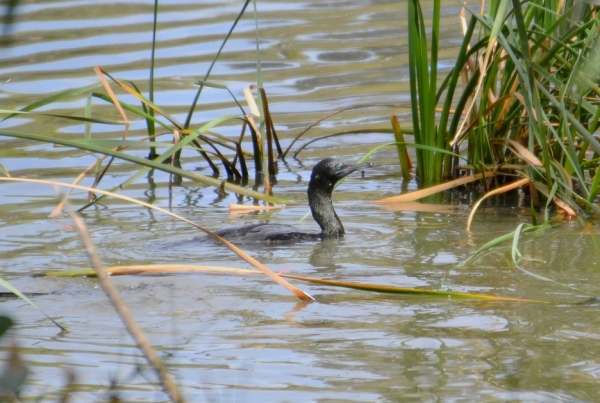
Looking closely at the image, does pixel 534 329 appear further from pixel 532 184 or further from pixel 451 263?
pixel 532 184

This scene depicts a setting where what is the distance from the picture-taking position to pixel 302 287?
484 centimetres

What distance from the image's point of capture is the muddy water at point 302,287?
3445 mm

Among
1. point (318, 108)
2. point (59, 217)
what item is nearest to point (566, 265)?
point (59, 217)

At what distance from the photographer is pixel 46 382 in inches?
139

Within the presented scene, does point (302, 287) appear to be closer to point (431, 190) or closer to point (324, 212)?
point (324, 212)

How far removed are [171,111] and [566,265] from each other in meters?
6.11

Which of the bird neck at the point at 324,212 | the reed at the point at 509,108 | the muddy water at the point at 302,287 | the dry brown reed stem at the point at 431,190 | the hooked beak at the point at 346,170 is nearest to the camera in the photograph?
the muddy water at the point at 302,287

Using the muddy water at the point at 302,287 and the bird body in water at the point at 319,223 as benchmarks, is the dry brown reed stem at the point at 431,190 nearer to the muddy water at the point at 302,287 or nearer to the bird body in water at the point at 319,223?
the muddy water at the point at 302,287

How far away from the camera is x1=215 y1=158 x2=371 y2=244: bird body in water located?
6164 mm

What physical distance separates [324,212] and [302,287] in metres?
1.92

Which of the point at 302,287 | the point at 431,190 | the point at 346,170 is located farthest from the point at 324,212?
the point at 302,287

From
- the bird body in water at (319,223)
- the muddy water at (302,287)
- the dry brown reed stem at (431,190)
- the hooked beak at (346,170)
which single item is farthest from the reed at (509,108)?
the bird body in water at (319,223)

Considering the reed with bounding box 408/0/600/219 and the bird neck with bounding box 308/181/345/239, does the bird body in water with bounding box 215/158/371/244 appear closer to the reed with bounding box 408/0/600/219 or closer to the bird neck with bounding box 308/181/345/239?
the bird neck with bounding box 308/181/345/239

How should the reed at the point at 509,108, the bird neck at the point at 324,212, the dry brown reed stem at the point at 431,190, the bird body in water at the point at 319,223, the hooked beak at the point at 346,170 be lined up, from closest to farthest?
the reed at the point at 509,108, the bird body in water at the point at 319,223, the bird neck at the point at 324,212, the dry brown reed stem at the point at 431,190, the hooked beak at the point at 346,170
